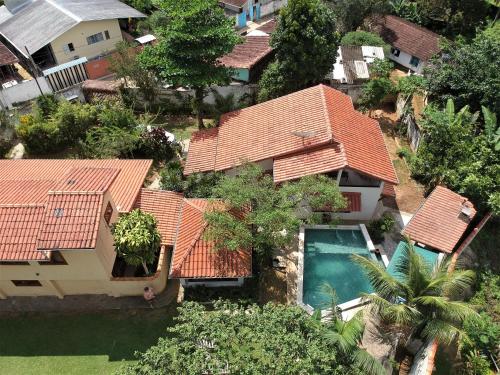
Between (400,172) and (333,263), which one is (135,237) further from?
(400,172)

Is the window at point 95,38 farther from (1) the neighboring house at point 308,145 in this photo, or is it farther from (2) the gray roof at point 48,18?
(1) the neighboring house at point 308,145

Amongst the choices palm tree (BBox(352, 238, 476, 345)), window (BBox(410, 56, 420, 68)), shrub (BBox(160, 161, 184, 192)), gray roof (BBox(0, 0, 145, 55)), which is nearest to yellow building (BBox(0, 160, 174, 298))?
shrub (BBox(160, 161, 184, 192))

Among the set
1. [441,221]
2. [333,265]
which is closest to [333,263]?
[333,265]

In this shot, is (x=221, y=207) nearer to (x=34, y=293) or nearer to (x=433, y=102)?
(x=34, y=293)

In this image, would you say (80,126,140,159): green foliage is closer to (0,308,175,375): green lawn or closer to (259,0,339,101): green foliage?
(259,0,339,101): green foliage

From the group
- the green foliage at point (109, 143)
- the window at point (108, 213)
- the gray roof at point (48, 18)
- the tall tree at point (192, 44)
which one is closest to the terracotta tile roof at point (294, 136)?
the tall tree at point (192, 44)

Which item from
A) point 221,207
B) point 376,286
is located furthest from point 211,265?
point 376,286
